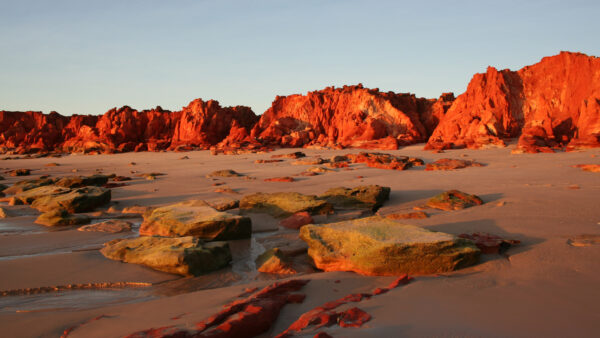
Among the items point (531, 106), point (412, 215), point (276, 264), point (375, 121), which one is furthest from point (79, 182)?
point (531, 106)

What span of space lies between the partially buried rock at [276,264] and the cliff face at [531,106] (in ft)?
51.4

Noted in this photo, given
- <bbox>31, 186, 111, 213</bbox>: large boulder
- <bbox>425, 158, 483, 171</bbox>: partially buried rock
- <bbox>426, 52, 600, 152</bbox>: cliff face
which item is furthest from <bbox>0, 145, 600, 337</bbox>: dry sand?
<bbox>426, 52, 600, 152</bbox>: cliff face

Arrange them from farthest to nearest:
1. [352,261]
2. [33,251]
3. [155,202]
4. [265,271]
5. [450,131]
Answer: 1. [450,131]
2. [155,202]
3. [33,251]
4. [265,271]
5. [352,261]

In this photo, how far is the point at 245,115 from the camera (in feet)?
136

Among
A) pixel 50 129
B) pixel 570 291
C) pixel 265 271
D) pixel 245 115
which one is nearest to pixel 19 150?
pixel 50 129

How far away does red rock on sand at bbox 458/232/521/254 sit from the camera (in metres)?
Answer: 3.27

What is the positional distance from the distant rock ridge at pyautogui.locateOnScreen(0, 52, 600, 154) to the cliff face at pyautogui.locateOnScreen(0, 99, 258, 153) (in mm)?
114

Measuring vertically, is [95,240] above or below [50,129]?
below

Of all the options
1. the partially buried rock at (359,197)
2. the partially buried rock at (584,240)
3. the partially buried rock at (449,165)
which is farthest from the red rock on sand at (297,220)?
the partially buried rock at (449,165)

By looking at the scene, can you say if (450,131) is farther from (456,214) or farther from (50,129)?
(50,129)

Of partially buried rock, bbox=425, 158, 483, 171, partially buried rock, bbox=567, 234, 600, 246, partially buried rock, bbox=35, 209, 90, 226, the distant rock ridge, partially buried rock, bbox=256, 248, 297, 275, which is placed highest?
the distant rock ridge

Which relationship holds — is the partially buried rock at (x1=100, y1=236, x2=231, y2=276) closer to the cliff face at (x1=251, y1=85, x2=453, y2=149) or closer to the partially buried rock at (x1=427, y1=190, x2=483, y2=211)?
the partially buried rock at (x1=427, y1=190, x2=483, y2=211)

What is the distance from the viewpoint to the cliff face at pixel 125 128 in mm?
35594

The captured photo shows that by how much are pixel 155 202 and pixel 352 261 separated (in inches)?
207
